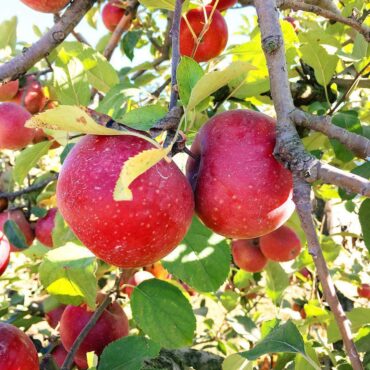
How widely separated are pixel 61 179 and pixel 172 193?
151 millimetres

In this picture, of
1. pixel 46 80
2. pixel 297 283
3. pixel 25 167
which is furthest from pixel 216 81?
pixel 297 283

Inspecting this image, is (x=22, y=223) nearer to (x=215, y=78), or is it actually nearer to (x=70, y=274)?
(x=70, y=274)

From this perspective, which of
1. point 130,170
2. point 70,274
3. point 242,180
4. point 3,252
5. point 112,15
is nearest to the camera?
point 130,170

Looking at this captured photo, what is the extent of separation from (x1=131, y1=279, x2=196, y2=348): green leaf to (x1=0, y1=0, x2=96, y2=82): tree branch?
486mm

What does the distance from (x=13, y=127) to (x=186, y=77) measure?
1.14m

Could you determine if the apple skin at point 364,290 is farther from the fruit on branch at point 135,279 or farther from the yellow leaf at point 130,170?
the yellow leaf at point 130,170

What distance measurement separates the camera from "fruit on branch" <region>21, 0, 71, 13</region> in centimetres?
115

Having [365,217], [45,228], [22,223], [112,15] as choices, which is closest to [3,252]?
[45,228]

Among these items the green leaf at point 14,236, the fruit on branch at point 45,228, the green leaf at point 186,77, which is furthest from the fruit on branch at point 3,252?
the green leaf at point 186,77

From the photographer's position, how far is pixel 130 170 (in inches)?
18.3

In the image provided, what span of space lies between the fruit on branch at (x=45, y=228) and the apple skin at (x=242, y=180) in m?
1.01

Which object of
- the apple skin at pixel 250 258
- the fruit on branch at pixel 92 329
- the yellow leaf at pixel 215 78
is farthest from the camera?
the apple skin at pixel 250 258

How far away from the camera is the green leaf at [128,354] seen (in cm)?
92

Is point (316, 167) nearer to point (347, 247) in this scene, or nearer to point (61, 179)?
point (61, 179)
